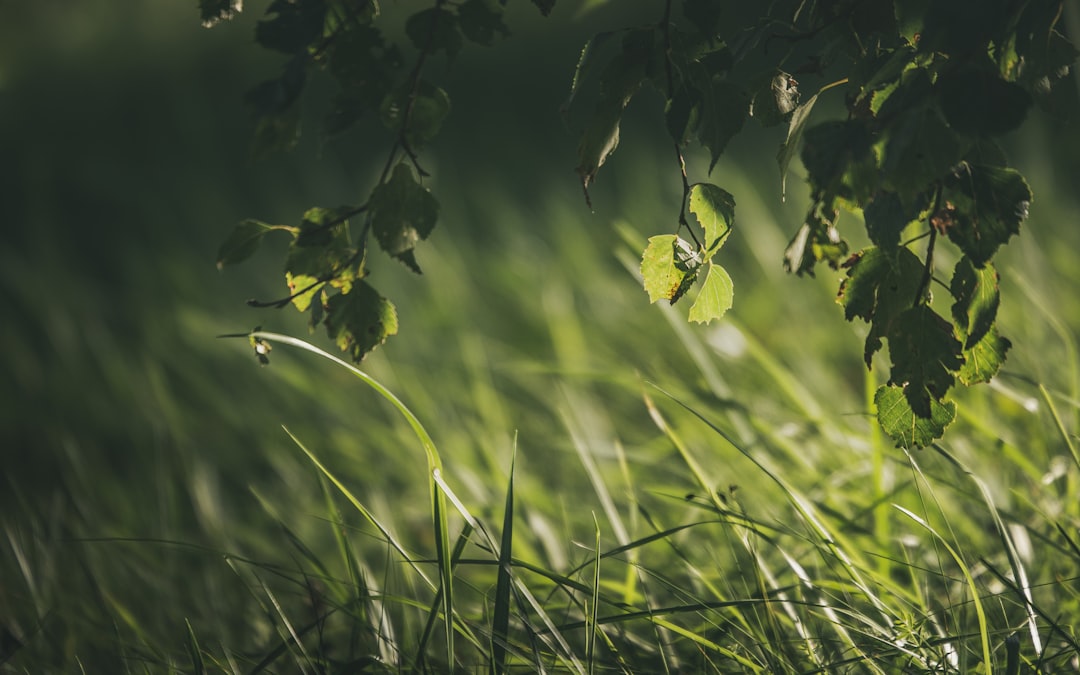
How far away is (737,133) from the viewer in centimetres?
67

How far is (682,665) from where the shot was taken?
0.95 metres

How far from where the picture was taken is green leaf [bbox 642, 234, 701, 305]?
70 cm

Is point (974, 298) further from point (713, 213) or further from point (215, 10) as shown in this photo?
point (215, 10)

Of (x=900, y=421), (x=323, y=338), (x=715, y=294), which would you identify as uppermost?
(x=715, y=294)

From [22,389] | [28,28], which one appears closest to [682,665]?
[22,389]

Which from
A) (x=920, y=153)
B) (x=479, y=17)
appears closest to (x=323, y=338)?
(x=479, y=17)

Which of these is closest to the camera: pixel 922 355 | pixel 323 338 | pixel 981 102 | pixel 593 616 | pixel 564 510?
pixel 981 102

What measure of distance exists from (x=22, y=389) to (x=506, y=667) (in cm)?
190

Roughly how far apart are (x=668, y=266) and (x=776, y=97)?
16 cm

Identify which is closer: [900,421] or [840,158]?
[840,158]

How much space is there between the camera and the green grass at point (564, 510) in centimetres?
88

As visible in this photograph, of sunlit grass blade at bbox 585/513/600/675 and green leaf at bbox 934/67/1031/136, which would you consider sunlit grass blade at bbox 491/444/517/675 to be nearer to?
sunlit grass blade at bbox 585/513/600/675

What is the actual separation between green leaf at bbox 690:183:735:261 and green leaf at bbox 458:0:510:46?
21 centimetres

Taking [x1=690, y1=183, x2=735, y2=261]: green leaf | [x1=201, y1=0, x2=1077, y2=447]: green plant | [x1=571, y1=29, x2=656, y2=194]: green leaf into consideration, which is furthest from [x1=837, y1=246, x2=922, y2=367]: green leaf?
[x1=571, y1=29, x2=656, y2=194]: green leaf
